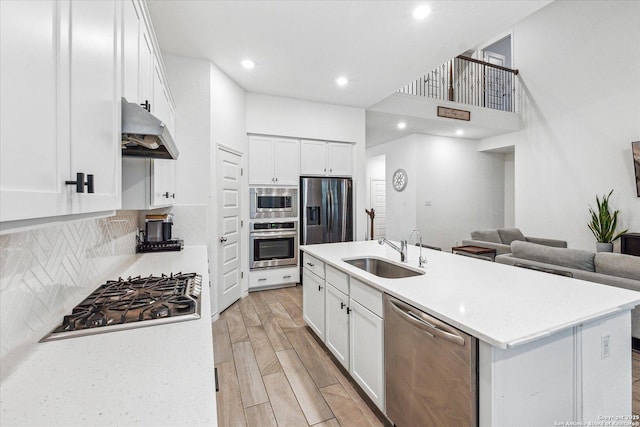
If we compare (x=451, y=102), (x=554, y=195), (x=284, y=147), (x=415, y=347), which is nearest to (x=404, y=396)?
(x=415, y=347)

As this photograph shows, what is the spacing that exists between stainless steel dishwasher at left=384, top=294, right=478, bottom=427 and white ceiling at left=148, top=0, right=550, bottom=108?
2.41 meters

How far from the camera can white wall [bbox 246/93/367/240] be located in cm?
409

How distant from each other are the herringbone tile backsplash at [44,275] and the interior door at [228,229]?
1.78 m

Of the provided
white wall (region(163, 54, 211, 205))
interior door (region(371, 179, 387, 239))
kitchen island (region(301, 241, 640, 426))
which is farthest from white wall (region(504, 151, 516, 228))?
white wall (region(163, 54, 211, 205))

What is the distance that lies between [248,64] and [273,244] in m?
2.40

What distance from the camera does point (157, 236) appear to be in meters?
2.63

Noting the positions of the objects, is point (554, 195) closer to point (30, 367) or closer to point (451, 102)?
point (451, 102)

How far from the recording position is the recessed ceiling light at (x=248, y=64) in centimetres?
318

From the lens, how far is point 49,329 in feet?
3.33

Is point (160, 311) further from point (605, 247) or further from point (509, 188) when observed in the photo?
point (509, 188)

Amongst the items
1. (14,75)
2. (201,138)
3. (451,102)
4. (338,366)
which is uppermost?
(451,102)

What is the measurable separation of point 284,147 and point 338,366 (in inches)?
122

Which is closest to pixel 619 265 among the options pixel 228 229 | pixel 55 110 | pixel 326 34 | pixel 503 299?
pixel 503 299

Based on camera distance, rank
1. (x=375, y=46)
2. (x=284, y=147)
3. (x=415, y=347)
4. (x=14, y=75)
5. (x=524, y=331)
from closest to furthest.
Result: (x=14, y=75) → (x=524, y=331) → (x=415, y=347) → (x=375, y=46) → (x=284, y=147)
